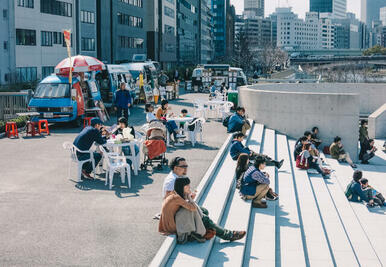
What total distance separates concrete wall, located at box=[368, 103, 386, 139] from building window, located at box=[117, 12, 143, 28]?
4083cm

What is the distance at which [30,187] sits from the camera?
1084 cm

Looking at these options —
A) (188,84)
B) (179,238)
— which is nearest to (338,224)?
(179,238)

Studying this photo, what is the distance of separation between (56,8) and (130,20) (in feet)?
62.4

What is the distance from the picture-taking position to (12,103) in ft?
66.9

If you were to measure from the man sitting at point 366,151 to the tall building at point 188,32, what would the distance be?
7575cm

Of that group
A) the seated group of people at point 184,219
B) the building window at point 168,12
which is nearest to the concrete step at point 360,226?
the seated group of people at point 184,219

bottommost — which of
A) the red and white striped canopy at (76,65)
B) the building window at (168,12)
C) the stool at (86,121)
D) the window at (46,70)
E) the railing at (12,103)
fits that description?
the stool at (86,121)

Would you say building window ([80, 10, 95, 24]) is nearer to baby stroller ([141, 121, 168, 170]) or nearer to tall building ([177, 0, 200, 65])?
tall building ([177, 0, 200, 65])

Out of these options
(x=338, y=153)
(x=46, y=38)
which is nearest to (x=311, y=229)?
(x=338, y=153)

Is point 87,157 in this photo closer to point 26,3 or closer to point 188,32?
point 26,3

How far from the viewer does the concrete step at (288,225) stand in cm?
817

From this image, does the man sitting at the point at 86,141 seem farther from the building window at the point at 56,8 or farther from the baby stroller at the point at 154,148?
the building window at the point at 56,8

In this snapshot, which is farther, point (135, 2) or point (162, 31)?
point (162, 31)

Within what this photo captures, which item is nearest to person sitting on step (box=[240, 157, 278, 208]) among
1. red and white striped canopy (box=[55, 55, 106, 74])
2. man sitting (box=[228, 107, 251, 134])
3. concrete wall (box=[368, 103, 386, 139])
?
man sitting (box=[228, 107, 251, 134])
